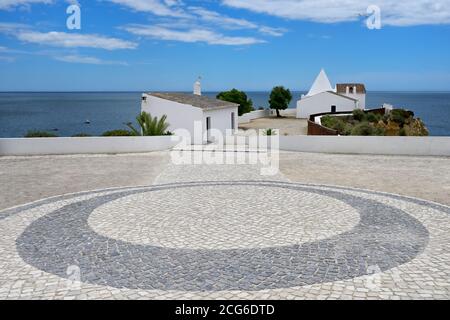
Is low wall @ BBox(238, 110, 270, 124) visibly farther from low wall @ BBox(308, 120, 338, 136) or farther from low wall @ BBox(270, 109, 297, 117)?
low wall @ BBox(308, 120, 338, 136)

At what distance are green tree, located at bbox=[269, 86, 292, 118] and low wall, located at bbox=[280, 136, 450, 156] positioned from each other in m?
39.2

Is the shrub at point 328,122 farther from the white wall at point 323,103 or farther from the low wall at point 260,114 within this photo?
the white wall at point 323,103

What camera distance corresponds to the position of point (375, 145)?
21453mm

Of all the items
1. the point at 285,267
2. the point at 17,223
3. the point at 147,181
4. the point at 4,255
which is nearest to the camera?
the point at 285,267

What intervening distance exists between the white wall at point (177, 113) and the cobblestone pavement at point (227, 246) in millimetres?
17889

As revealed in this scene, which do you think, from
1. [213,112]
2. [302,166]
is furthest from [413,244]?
[213,112]

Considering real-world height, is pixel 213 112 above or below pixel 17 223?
above

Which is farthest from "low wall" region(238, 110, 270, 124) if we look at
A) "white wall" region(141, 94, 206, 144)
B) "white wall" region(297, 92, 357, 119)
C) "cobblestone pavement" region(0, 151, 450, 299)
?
"cobblestone pavement" region(0, 151, 450, 299)

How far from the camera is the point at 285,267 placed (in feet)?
23.1

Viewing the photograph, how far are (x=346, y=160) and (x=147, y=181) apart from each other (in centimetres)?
964

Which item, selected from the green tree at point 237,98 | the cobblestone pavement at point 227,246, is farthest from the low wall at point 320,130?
the cobblestone pavement at point 227,246

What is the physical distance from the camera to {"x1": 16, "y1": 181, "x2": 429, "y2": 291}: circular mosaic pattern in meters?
6.60
